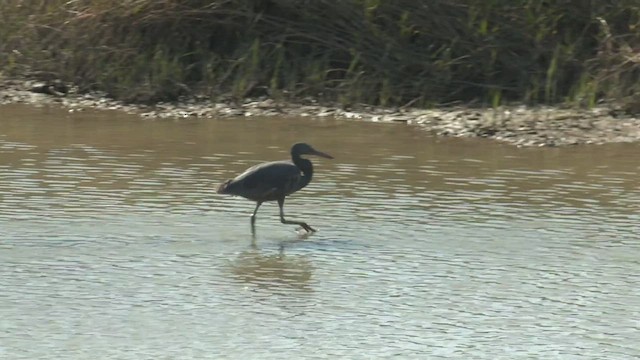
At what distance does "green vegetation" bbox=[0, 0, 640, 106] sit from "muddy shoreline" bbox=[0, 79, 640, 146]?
0.22 meters

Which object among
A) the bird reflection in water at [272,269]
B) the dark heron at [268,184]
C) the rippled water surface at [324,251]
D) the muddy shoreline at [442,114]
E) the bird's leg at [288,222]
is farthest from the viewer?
the muddy shoreline at [442,114]

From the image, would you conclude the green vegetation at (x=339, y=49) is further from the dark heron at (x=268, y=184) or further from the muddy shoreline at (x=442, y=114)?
the dark heron at (x=268, y=184)

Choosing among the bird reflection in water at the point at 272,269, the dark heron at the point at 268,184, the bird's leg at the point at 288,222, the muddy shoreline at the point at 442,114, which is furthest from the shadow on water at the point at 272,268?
the muddy shoreline at the point at 442,114

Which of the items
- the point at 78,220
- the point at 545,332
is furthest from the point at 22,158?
the point at 545,332

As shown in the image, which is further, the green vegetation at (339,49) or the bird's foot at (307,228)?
the green vegetation at (339,49)

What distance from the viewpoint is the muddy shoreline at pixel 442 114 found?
15.1 m

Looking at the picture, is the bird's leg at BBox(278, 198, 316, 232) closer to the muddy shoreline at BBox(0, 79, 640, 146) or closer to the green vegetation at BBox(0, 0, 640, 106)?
the muddy shoreline at BBox(0, 79, 640, 146)

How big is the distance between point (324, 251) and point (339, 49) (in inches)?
293

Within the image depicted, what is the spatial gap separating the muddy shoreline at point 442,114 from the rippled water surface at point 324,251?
0.44m

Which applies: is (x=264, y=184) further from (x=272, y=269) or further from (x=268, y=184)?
(x=272, y=269)

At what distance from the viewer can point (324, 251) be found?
10539mm


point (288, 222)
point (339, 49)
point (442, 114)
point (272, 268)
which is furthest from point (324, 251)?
point (339, 49)

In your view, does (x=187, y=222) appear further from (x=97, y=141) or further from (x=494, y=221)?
(x=97, y=141)

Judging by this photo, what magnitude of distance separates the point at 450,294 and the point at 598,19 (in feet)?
28.3
